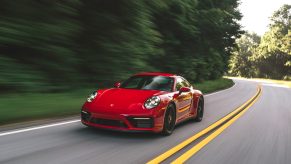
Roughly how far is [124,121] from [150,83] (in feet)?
5.96

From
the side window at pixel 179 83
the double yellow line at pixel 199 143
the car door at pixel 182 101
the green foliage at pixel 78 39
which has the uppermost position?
the green foliage at pixel 78 39

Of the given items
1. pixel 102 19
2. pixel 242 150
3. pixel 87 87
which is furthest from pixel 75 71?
pixel 242 150

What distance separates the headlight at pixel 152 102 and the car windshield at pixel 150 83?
894 mm

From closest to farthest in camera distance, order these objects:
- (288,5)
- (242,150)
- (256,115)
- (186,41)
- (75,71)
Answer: (242,150)
(256,115)
(75,71)
(186,41)
(288,5)

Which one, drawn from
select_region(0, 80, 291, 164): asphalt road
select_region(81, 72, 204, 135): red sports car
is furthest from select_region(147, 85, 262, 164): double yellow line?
select_region(81, 72, 204, 135): red sports car

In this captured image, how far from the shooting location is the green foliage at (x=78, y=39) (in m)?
11.5

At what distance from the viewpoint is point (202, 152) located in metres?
6.99

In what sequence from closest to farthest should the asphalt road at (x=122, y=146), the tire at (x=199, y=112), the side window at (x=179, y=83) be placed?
the asphalt road at (x=122, y=146) < the side window at (x=179, y=83) < the tire at (x=199, y=112)

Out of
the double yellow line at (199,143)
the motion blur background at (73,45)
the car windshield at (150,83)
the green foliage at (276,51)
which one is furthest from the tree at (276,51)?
the car windshield at (150,83)

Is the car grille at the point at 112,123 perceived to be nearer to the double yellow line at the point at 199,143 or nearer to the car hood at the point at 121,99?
the car hood at the point at 121,99

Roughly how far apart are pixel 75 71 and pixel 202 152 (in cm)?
864

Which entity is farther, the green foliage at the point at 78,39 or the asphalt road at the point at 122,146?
the green foliage at the point at 78,39

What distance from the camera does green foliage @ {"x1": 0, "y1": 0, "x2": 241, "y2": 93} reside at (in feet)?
37.6

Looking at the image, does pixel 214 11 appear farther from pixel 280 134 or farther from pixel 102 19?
pixel 280 134
